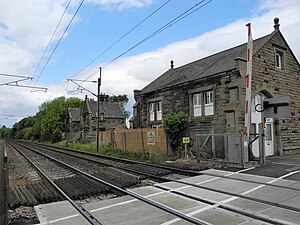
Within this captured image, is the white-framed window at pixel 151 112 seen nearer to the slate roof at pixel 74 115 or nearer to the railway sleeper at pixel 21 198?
the railway sleeper at pixel 21 198

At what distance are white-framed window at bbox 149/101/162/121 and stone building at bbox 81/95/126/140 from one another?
1271 inches

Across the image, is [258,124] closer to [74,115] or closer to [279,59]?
[279,59]

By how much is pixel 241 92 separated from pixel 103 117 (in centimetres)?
4574

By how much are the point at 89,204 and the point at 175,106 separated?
16.7m

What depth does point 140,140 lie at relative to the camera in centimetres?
2272

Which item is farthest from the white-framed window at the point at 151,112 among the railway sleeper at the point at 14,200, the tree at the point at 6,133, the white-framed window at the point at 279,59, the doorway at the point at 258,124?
the tree at the point at 6,133

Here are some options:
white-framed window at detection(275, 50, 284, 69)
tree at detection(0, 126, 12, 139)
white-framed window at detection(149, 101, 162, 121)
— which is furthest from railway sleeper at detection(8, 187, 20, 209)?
tree at detection(0, 126, 12, 139)

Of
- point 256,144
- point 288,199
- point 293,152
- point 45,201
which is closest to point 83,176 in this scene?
point 45,201

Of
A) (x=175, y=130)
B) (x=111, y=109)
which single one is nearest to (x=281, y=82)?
(x=175, y=130)

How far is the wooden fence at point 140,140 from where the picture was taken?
2034 centimetres

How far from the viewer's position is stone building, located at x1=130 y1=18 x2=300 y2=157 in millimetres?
17922

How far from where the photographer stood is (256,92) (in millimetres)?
18578

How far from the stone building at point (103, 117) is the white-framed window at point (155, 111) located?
3228 cm

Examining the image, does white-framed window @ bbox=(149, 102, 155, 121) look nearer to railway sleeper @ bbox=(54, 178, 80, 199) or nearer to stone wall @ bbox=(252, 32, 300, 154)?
stone wall @ bbox=(252, 32, 300, 154)
